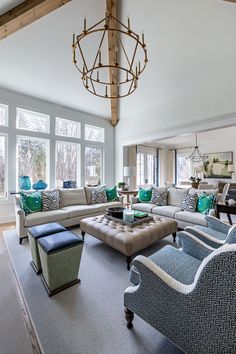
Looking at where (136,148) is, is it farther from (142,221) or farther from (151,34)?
(142,221)

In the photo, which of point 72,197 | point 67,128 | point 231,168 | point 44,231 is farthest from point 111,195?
point 231,168

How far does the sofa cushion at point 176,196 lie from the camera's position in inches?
164

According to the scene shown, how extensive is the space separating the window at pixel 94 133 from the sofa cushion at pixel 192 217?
3.88 meters

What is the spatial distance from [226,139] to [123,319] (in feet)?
25.3

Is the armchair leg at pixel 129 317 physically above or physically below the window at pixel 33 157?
below

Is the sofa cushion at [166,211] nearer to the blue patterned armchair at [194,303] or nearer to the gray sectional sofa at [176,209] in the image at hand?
the gray sectional sofa at [176,209]

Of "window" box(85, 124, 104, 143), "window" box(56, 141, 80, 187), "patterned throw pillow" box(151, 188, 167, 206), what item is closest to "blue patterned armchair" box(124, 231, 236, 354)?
"patterned throw pillow" box(151, 188, 167, 206)

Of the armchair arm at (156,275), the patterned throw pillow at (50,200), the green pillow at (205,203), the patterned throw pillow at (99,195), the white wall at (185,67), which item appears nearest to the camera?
the armchair arm at (156,275)

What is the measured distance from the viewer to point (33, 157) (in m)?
4.93

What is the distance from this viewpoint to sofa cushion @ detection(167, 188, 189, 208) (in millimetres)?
4156

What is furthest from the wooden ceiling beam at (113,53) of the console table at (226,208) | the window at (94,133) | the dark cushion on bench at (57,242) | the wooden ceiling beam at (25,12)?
the console table at (226,208)

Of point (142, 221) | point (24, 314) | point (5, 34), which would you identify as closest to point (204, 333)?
point (24, 314)

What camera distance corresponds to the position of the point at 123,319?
157 centimetres

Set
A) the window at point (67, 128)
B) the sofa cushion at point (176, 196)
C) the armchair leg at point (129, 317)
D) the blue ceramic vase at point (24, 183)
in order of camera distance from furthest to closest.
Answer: the window at point (67, 128) → the blue ceramic vase at point (24, 183) → the sofa cushion at point (176, 196) → the armchair leg at point (129, 317)
